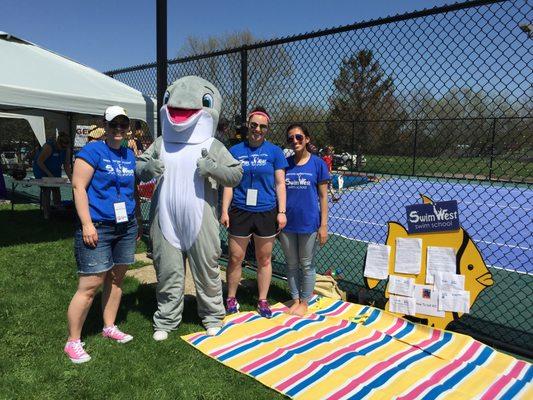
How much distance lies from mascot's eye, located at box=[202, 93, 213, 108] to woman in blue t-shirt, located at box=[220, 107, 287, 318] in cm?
38

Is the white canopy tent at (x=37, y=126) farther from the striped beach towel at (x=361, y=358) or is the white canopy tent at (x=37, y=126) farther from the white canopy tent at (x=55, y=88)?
the striped beach towel at (x=361, y=358)

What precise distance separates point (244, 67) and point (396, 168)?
499 inches

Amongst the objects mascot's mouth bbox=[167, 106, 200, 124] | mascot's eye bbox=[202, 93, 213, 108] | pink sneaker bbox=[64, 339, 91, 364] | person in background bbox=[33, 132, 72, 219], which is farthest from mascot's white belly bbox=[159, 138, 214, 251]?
person in background bbox=[33, 132, 72, 219]

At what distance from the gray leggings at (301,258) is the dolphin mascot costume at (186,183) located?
73 cm

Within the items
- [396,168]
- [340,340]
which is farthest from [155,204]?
[396,168]

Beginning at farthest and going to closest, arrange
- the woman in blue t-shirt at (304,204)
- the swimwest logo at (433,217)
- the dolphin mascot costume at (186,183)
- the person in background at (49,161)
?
the person in background at (49,161) → the woman in blue t-shirt at (304,204) → the swimwest logo at (433,217) → the dolphin mascot costume at (186,183)

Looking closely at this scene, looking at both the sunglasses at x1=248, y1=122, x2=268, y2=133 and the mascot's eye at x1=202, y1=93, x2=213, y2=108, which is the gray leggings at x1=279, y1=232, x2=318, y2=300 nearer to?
the sunglasses at x1=248, y1=122, x2=268, y2=133

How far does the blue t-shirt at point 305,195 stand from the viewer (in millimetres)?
3730

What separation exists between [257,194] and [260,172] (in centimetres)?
20

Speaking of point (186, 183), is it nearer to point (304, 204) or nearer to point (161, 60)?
point (304, 204)

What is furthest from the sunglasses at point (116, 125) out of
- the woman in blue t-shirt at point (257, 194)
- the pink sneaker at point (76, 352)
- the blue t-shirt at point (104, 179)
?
the pink sneaker at point (76, 352)

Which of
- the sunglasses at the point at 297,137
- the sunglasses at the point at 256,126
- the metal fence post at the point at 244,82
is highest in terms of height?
the metal fence post at the point at 244,82

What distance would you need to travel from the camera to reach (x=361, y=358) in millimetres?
3203

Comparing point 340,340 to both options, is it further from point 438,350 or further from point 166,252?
point 166,252
